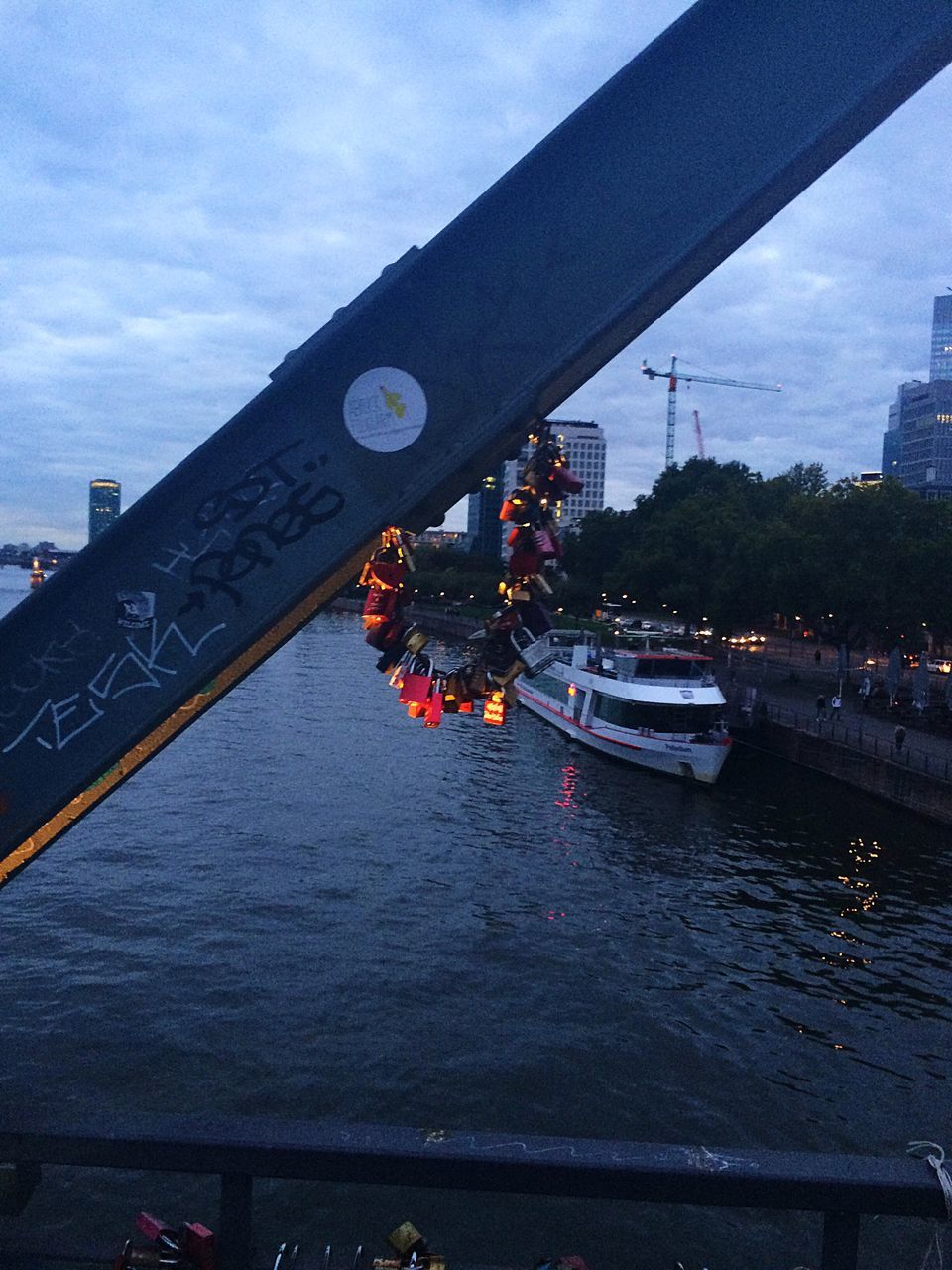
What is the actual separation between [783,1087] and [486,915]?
6.22 m

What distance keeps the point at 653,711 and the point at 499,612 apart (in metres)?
28.7

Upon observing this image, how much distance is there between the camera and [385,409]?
348 cm

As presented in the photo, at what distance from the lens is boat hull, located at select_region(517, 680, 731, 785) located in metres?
30.7

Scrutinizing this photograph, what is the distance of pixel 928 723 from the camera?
35.0m

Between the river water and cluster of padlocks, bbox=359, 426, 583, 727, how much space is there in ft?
7.38

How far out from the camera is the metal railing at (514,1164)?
10.1 feet

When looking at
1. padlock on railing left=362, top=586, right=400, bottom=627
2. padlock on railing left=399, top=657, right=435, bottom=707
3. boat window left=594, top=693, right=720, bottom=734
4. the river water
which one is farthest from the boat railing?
padlock on railing left=362, top=586, right=400, bottom=627

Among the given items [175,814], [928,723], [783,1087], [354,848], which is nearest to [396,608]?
[783,1087]

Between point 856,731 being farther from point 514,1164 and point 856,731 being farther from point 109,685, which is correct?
point 109,685

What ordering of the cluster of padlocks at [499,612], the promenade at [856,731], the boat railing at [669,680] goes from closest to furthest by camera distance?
the cluster of padlocks at [499,612] < the promenade at [856,731] < the boat railing at [669,680]

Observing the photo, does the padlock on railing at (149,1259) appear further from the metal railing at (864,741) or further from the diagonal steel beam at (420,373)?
the metal railing at (864,741)

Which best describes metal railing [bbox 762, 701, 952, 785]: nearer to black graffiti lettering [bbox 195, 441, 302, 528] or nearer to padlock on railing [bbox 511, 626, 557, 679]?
padlock on railing [bbox 511, 626, 557, 679]

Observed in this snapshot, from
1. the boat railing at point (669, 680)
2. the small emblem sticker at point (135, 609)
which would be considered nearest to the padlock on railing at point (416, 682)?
the small emblem sticker at point (135, 609)

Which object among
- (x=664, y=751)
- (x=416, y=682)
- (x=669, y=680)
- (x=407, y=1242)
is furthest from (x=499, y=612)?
(x=669, y=680)
